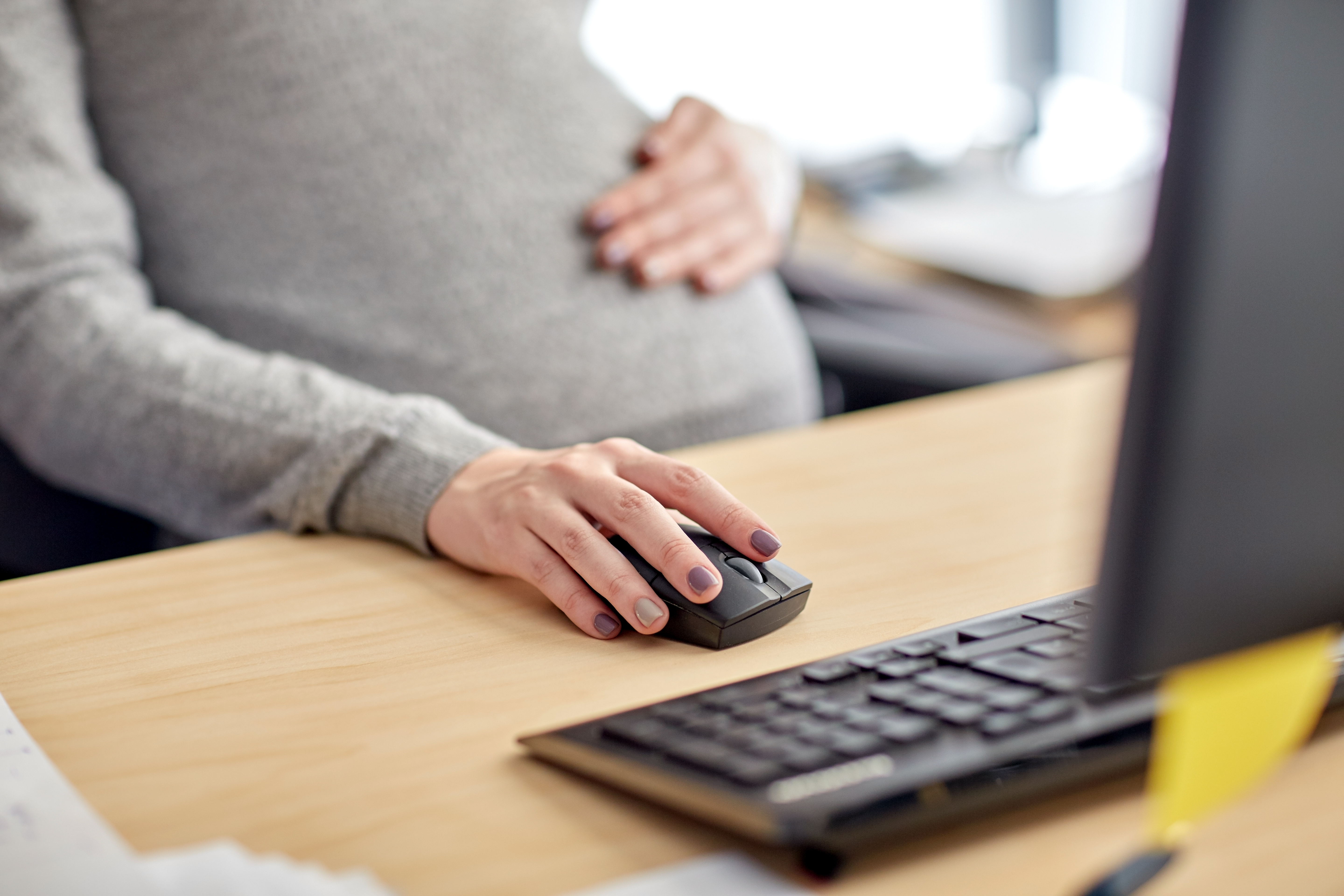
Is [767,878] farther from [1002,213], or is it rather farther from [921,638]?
[1002,213]

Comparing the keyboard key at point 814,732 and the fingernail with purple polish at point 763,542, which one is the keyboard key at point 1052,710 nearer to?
the keyboard key at point 814,732

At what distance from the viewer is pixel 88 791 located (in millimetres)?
429

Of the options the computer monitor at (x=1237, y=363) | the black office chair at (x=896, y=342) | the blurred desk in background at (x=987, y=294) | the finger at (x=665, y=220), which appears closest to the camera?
the computer monitor at (x=1237, y=363)

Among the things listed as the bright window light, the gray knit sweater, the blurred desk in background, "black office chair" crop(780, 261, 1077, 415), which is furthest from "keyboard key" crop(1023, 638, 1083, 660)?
the bright window light

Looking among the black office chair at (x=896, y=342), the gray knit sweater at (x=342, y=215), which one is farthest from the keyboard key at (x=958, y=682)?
the black office chair at (x=896, y=342)

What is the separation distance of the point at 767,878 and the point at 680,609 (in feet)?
0.59

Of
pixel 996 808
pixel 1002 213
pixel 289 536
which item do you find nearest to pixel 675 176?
pixel 289 536

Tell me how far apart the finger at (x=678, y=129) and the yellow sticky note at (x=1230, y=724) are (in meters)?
0.74

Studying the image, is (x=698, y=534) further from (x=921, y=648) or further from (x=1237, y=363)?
(x=1237, y=363)

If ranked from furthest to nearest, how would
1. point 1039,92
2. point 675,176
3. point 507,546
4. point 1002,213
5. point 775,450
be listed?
point 1039,92
point 1002,213
point 675,176
point 775,450
point 507,546

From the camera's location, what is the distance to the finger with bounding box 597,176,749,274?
37.1 inches

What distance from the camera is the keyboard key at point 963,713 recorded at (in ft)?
1.32

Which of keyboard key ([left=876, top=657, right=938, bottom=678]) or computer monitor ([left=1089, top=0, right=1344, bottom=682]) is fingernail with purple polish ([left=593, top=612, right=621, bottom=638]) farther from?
computer monitor ([left=1089, top=0, right=1344, bottom=682])

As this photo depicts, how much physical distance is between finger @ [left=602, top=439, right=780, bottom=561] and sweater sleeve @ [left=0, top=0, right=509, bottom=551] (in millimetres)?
113
